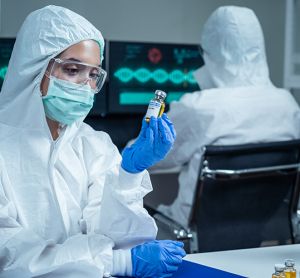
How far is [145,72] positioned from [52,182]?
1.40 meters

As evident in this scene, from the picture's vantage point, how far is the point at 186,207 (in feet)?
6.95

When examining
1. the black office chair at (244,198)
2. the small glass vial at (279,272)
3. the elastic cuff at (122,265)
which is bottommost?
the black office chair at (244,198)

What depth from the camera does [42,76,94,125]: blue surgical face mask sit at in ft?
4.60

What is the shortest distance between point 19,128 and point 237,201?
908 mm

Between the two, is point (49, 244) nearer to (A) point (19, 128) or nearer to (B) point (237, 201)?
(A) point (19, 128)

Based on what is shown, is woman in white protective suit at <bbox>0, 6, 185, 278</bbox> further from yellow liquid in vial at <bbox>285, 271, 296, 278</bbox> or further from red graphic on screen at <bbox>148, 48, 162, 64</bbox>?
red graphic on screen at <bbox>148, 48, 162, 64</bbox>

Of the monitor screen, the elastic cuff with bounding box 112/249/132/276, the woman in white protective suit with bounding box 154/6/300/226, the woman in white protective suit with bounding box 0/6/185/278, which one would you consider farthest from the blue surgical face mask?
the monitor screen

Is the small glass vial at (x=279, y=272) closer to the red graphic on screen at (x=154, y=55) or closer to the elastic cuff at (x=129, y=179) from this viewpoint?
the elastic cuff at (x=129, y=179)

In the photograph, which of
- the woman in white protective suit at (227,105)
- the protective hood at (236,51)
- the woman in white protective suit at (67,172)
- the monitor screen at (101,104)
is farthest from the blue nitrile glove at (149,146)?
the monitor screen at (101,104)

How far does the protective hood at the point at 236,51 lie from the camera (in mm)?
2352

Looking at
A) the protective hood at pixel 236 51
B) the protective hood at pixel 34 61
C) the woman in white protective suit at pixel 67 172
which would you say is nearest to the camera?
the woman in white protective suit at pixel 67 172

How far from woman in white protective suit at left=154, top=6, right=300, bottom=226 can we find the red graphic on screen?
0.91 ft

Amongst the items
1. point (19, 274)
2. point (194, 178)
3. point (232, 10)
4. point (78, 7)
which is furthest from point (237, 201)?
point (78, 7)

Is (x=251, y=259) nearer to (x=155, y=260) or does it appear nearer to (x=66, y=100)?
(x=155, y=260)
